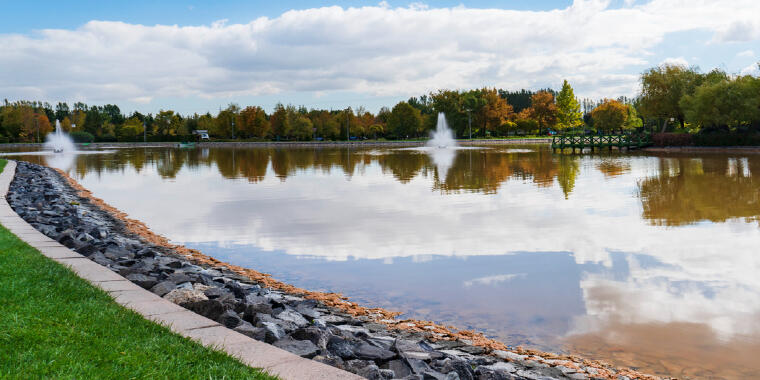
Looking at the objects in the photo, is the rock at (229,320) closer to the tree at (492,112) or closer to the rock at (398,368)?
the rock at (398,368)

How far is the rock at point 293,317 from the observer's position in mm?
6968

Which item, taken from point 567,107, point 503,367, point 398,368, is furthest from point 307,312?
point 567,107

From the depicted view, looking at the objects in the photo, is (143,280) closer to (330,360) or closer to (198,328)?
(198,328)

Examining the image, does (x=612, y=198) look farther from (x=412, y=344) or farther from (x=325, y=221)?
(x=412, y=344)

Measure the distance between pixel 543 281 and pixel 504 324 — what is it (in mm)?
2153

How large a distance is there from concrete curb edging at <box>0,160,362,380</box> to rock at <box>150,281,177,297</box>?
37 centimetres

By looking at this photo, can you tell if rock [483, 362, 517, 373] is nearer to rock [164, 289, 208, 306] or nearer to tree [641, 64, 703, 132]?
rock [164, 289, 208, 306]

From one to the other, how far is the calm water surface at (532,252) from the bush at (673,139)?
113ft

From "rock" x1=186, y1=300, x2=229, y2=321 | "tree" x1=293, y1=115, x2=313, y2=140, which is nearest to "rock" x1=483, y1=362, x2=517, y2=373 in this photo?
"rock" x1=186, y1=300, x2=229, y2=321

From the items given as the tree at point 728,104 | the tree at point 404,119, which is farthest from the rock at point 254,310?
the tree at point 404,119

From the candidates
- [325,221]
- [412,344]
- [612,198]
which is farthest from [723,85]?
[412,344]

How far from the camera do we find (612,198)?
19922 millimetres

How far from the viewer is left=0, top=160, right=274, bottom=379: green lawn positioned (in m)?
4.43

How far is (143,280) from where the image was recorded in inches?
318
